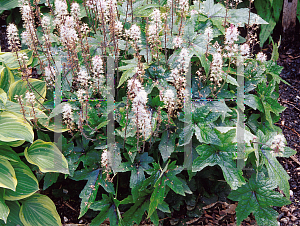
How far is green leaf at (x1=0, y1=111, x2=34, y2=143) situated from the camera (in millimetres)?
2311

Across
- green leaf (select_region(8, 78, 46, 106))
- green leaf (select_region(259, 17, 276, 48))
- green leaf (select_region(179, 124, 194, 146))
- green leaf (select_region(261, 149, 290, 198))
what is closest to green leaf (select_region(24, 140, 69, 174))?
green leaf (select_region(8, 78, 46, 106))

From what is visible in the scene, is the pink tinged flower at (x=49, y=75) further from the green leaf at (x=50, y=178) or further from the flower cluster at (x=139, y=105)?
the flower cluster at (x=139, y=105)

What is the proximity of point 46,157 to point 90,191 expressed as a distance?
0.46 metres

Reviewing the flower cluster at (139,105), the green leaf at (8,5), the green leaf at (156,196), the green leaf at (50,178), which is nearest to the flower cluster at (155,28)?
the flower cluster at (139,105)

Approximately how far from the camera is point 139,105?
1.97 metres

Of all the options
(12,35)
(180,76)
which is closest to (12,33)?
(12,35)

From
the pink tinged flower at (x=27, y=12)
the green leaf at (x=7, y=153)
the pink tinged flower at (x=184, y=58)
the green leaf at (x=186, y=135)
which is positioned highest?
the pink tinged flower at (x=27, y=12)

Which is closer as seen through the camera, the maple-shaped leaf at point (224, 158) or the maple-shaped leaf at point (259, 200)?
the maple-shaped leaf at point (224, 158)

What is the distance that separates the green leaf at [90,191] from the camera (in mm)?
2311

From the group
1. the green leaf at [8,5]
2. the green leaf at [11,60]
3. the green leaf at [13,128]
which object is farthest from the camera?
the green leaf at [8,5]

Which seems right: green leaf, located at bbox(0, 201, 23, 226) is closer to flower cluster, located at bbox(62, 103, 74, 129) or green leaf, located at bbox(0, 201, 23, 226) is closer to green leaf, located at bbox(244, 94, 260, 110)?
flower cluster, located at bbox(62, 103, 74, 129)

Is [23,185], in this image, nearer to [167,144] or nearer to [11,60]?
[167,144]

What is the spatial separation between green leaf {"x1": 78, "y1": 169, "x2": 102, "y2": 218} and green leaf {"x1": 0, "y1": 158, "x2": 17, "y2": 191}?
51 cm

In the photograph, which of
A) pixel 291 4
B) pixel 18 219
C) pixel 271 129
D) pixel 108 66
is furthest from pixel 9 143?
pixel 291 4
